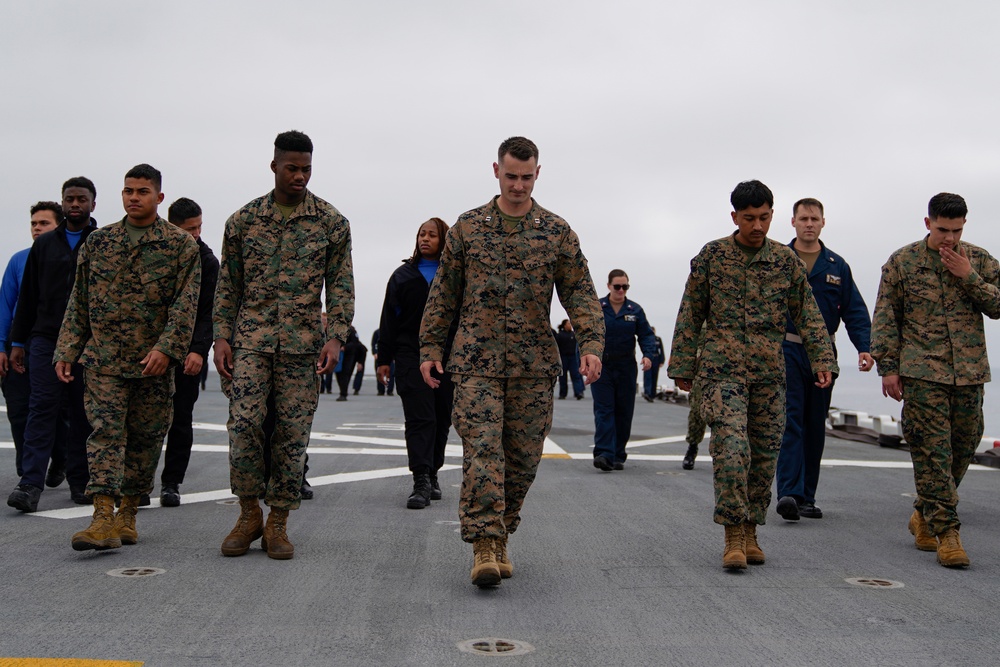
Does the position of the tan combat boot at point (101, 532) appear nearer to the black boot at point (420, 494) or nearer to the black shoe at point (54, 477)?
the black boot at point (420, 494)

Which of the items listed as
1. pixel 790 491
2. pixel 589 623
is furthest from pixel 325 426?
pixel 589 623

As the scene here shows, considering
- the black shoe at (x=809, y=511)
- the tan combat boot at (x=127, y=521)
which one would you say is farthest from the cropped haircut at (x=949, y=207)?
the tan combat boot at (x=127, y=521)

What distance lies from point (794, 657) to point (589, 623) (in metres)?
0.81

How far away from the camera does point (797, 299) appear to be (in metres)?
5.70

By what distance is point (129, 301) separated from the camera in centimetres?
559

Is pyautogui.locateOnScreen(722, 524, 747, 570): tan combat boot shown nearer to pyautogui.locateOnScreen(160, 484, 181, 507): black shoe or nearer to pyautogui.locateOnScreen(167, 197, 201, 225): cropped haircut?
pyautogui.locateOnScreen(160, 484, 181, 507): black shoe

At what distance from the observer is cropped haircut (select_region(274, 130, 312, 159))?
538 cm

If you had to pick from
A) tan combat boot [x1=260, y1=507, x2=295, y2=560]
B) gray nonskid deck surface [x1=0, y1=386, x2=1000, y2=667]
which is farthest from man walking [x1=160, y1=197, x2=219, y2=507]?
tan combat boot [x1=260, y1=507, x2=295, y2=560]

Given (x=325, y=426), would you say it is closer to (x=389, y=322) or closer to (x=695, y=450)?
(x=695, y=450)

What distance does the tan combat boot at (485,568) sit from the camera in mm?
4449

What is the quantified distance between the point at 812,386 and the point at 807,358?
0.75ft

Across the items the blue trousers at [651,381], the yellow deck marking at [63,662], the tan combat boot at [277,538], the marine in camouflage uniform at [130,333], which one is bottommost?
the yellow deck marking at [63,662]

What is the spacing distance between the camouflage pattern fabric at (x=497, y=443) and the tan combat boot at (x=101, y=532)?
1.86m

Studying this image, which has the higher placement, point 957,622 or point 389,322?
point 389,322
